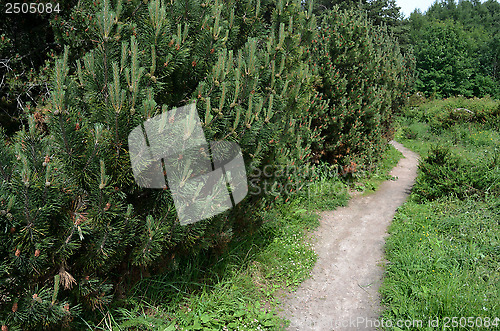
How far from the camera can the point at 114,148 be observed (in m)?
2.47

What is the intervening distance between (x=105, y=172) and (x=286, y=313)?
2659 mm

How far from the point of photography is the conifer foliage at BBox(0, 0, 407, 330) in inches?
85.6

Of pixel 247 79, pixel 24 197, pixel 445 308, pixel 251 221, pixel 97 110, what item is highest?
pixel 247 79

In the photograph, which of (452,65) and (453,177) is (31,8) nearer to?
(453,177)

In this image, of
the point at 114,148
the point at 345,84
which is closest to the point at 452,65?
the point at 345,84

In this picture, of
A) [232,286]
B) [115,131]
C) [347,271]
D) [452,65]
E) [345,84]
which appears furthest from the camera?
[452,65]

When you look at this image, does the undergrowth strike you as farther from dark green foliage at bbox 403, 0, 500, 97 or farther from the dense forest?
dark green foliage at bbox 403, 0, 500, 97

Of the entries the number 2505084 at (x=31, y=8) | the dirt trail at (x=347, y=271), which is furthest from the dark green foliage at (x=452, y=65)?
the number 2505084 at (x=31, y=8)

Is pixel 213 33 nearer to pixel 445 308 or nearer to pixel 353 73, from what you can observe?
pixel 445 308

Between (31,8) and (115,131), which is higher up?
(31,8)

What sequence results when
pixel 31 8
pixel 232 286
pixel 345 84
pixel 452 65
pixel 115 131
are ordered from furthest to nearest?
pixel 452 65, pixel 345 84, pixel 31 8, pixel 232 286, pixel 115 131

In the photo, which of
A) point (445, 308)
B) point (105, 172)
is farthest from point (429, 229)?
point (105, 172)

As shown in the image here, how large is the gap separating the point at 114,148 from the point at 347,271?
3593mm

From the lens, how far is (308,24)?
4832 millimetres
